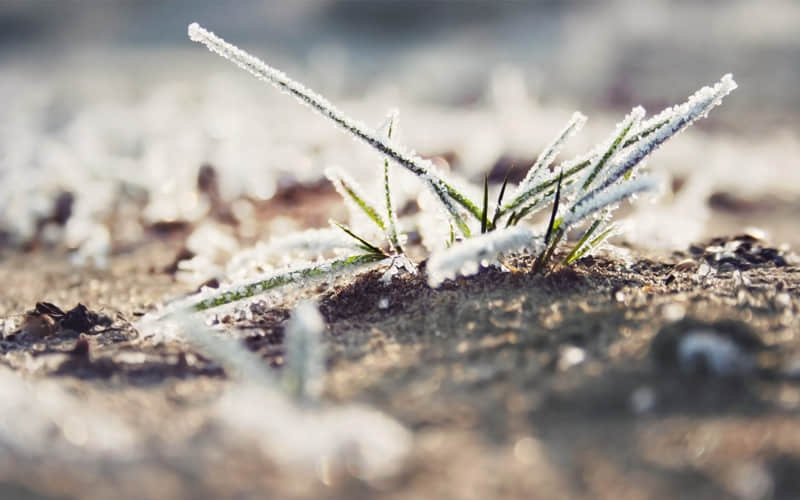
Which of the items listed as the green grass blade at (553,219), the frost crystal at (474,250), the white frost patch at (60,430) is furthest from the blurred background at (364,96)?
the white frost patch at (60,430)

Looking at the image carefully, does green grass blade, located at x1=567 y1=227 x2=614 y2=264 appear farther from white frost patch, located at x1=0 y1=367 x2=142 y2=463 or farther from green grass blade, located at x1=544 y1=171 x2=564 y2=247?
white frost patch, located at x1=0 y1=367 x2=142 y2=463

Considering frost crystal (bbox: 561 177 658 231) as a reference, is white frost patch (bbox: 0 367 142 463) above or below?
below

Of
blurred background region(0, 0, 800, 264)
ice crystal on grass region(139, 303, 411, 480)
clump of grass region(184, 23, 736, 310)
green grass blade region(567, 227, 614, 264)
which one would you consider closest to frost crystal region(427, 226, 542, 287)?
clump of grass region(184, 23, 736, 310)

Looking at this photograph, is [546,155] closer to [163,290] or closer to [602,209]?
[602,209]

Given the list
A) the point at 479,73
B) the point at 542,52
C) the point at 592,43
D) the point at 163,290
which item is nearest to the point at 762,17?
the point at 592,43

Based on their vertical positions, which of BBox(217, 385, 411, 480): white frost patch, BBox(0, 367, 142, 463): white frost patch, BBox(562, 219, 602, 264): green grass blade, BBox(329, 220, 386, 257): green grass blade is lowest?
BBox(217, 385, 411, 480): white frost patch

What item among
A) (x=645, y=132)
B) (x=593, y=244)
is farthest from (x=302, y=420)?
(x=645, y=132)

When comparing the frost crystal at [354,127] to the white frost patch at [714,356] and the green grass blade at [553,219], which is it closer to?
the green grass blade at [553,219]
